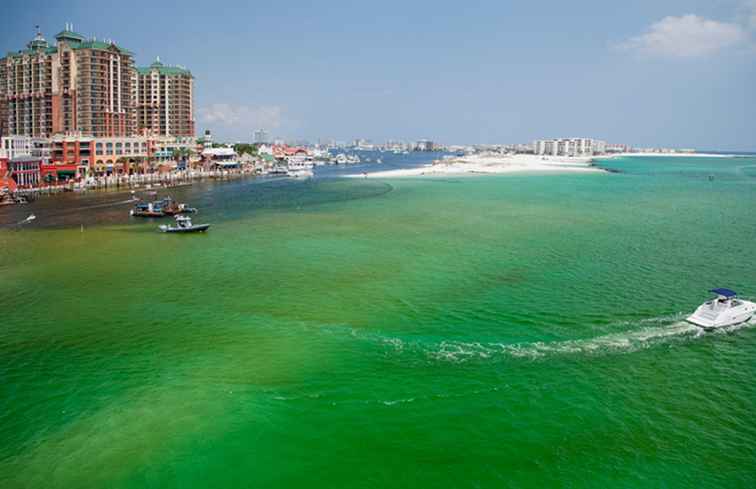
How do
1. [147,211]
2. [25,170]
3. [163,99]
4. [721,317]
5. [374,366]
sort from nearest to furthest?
1. [374,366]
2. [721,317]
3. [147,211]
4. [25,170]
5. [163,99]

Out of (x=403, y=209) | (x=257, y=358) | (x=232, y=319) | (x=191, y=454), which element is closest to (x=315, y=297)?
(x=232, y=319)

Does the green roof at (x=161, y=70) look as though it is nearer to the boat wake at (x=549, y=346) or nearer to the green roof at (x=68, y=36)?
the green roof at (x=68, y=36)

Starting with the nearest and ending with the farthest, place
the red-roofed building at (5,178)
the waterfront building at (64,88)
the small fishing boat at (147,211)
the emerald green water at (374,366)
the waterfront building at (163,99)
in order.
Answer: the emerald green water at (374,366) < the small fishing boat at (147,211) < the red-roofed building at (5,178) < the waterfront building at (64,88) < the waterfront building at (163,99)

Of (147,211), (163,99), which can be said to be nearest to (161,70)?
(163,99)

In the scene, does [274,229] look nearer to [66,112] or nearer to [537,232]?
[537,232]

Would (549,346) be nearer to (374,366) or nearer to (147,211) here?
(374,366)

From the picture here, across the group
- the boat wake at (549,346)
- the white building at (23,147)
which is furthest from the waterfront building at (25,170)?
the boat wake at (549,346)
